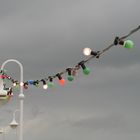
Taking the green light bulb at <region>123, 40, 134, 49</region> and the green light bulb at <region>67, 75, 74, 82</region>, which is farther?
the green light bulb at <region>67, 75, 74, 82</region>

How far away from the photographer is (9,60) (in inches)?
994

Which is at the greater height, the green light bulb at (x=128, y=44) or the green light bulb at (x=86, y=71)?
the green light bulb at (x=86, y=71)

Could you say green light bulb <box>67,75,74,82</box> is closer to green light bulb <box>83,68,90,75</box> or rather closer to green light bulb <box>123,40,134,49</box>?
green light bulb <box>83,68,90,75</box>

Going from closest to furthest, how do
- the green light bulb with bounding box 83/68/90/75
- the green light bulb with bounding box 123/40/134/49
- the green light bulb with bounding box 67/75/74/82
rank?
the green light bulb with bounding box 123/40/134/49, the green light bulb with bounding box 83/68/90/75, the green light bulb with bounding box 67/75/74/82

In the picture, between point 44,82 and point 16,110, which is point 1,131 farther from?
point 44,82

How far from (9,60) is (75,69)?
6253mm

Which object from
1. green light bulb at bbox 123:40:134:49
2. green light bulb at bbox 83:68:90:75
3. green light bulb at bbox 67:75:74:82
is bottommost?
green light bulb at bbox 123:40:134:49

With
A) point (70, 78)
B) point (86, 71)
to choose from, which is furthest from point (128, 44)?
point (70, 78)

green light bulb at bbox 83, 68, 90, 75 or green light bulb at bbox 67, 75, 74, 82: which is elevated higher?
green light bulb at bbox 67, 75, 74, 82

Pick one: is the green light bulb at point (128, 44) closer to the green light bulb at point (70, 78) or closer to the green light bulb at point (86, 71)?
the green light bulb at point (86, 71)

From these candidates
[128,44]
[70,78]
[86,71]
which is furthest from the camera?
[70,78]

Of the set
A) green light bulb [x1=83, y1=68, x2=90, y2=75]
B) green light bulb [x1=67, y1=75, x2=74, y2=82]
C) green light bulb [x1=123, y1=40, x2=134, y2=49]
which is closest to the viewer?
green light bulb [x1=123, y1=40, x2=134, y2=49]

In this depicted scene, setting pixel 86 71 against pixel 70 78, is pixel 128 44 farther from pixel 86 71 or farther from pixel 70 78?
pixel 70 78

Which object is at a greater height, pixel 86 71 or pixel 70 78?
pixel 70 78
